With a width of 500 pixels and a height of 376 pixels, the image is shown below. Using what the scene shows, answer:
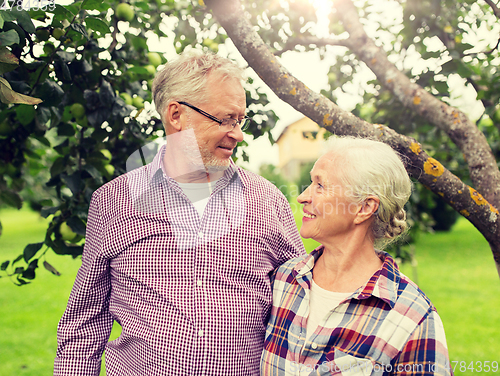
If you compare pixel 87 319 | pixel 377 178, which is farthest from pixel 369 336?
pixel 87 319

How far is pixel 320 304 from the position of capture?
59.1 inches

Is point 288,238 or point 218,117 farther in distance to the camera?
point 288,238

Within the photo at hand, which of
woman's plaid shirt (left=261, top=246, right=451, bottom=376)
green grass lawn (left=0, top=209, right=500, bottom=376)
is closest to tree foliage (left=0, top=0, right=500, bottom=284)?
woman's plaid shirt (left=261, top=246, right=451, bottom=376)

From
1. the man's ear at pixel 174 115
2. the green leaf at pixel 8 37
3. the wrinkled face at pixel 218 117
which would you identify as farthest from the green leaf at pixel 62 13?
the wrinkled face at pixel 218 117

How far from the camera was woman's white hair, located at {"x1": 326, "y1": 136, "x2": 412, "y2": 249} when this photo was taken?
150 centimetres

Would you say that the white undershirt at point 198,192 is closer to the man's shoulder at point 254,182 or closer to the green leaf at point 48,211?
the man's shoulder at point 254,182

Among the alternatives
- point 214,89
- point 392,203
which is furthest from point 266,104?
point 392,203

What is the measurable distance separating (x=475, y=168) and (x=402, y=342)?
1.09m

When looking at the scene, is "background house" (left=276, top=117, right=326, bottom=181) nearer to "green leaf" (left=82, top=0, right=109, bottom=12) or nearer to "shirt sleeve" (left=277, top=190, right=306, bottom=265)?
"shirt sleeve" (left=277, top=190, right=306, bottom=265)

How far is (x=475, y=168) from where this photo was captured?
1.92 metres

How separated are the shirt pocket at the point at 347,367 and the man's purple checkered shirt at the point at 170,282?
320 millimetres

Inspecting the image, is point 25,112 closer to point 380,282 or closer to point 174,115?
point 174,115

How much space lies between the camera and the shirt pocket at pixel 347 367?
1.28 metres

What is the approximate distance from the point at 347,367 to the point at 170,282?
0.74 metres
